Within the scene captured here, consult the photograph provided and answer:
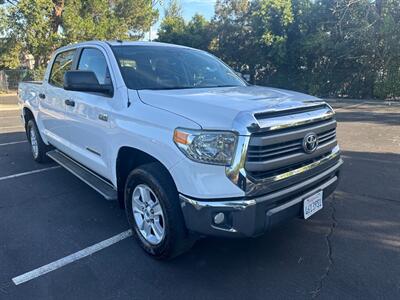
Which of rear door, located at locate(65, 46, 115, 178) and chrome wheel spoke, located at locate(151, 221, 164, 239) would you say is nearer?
chrome wheel spoke, located at locate(151, 221, 164, 239)

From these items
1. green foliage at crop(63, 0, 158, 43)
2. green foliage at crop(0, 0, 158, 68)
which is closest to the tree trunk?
green foliage at crop(0, 0, 158, 68)

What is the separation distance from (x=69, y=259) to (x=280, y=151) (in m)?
2.18

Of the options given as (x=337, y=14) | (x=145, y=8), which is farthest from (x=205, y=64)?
(x=145, y=8)

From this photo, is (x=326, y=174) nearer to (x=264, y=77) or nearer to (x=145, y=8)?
(x=264, y=77)

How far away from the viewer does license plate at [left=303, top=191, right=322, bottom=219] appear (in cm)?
327

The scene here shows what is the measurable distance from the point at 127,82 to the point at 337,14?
794 inches

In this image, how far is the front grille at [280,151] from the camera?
283cm

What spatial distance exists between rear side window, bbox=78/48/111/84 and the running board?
1148mm

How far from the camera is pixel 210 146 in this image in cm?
286

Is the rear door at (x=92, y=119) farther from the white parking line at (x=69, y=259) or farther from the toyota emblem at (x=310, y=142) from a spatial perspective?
the toyota emblem at (x=310, y=142)

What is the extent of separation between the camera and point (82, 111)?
4.39m

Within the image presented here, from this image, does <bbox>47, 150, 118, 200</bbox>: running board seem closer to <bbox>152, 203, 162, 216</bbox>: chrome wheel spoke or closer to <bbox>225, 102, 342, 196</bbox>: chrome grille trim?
<bbox>152, 203, 162, 216</bbox>: chrome wheel spoke

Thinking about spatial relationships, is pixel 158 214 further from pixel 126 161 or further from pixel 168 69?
pixel 168 69

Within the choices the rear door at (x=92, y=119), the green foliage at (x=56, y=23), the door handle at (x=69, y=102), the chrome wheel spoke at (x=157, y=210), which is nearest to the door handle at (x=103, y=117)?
the rear door at (x=92, y=119)
